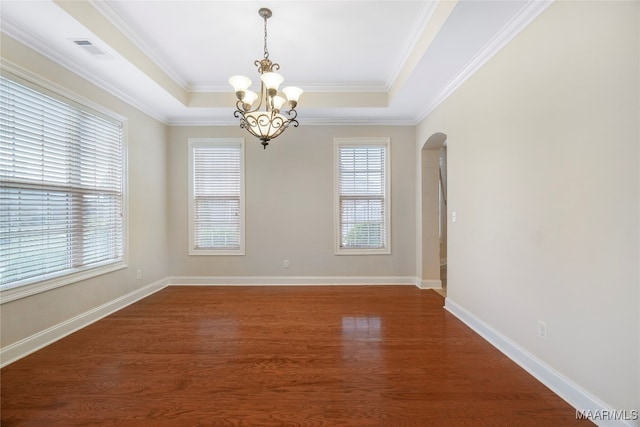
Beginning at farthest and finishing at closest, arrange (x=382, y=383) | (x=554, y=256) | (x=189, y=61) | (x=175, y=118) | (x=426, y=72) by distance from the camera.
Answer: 1. (x=175, y=118)
2. (x=189, y=61)
3. (x=426, y=72)
4. (x=382, y=383)
5. (x=554, y=256)

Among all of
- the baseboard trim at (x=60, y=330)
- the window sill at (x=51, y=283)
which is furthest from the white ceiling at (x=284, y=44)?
the baseboard trim at (x=60, y=330)

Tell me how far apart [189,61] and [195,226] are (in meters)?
2.48

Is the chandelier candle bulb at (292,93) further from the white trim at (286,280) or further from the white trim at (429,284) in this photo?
the white trim at (429,284)

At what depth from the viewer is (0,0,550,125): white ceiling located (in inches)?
85.6

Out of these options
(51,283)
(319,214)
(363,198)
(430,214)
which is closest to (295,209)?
(319,214)

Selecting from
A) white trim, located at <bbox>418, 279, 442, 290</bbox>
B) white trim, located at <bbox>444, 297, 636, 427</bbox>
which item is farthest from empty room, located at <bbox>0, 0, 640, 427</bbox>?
white trim, located at <bbox>418, 279, 442, 290</bbox>

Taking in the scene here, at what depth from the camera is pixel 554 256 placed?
6.09 feet

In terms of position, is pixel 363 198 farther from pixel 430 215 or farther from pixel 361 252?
pixel 430 215

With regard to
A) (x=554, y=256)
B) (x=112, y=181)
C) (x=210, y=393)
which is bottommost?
(x=210, y=393)

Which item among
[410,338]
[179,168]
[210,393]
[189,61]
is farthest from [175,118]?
[410,338]

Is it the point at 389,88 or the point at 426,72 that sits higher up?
the point at 389,88

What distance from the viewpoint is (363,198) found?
4.57m

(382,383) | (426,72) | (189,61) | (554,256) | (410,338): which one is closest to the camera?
(554,256)

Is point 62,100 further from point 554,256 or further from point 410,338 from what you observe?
point 554,256
